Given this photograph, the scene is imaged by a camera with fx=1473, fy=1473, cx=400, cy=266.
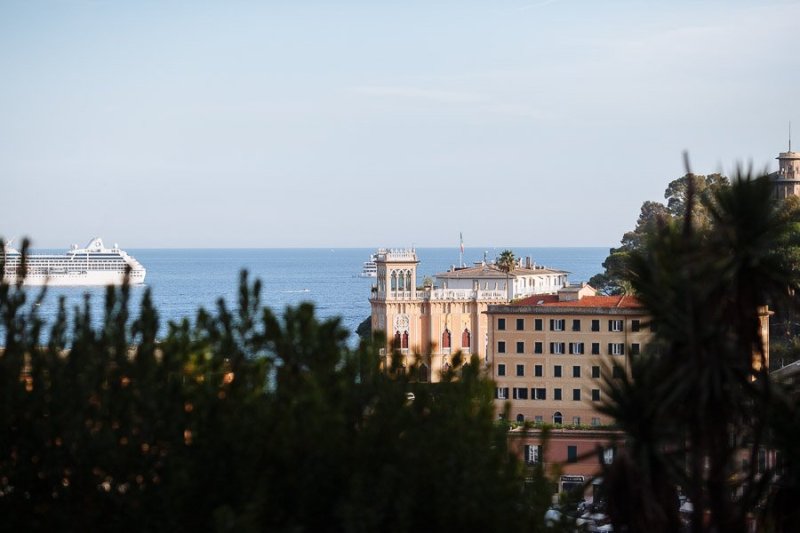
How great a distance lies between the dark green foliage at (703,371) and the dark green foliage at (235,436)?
1.38m

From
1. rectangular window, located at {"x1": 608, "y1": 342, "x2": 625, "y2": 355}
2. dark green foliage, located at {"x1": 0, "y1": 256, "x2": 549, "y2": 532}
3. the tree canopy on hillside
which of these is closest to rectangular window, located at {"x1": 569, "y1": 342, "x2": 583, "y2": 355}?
rectangular window, located at {"x1": 608, "y1": 342, "x2": 625, "y2": 355}

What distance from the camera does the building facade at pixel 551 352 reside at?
5831cm

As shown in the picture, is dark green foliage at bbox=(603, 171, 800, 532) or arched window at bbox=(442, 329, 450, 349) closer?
dark green foliage at bbox=(603, 171, 800, 532)

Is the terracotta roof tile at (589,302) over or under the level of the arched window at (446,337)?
over

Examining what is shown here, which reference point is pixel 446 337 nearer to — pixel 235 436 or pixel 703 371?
pixel 703 371

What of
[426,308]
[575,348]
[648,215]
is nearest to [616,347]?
[575,348]

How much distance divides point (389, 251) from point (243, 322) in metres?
58.4

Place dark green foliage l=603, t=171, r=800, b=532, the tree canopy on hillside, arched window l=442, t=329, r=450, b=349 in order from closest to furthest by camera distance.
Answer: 1. dark green foliage l=603, t=171, r=800, b=532
2. arched window l=442, t=329, r=450, b=349
3. the tree canopy on hillside

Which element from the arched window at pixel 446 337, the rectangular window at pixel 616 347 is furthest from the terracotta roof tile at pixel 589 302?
the arched window at pixel 446 337

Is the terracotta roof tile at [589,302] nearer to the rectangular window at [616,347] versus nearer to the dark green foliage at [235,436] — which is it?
the rectangular window at [616,347]

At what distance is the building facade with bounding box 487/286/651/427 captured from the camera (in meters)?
58.3

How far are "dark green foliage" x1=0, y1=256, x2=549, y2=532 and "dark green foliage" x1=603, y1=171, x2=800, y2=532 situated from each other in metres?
1.38

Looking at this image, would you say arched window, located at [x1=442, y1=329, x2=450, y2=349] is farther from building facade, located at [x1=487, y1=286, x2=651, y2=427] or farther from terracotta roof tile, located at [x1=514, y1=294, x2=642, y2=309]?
building facade, located at [x1=487, y1=286, x2=651, y2=427]

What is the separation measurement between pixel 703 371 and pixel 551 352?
43293mm
